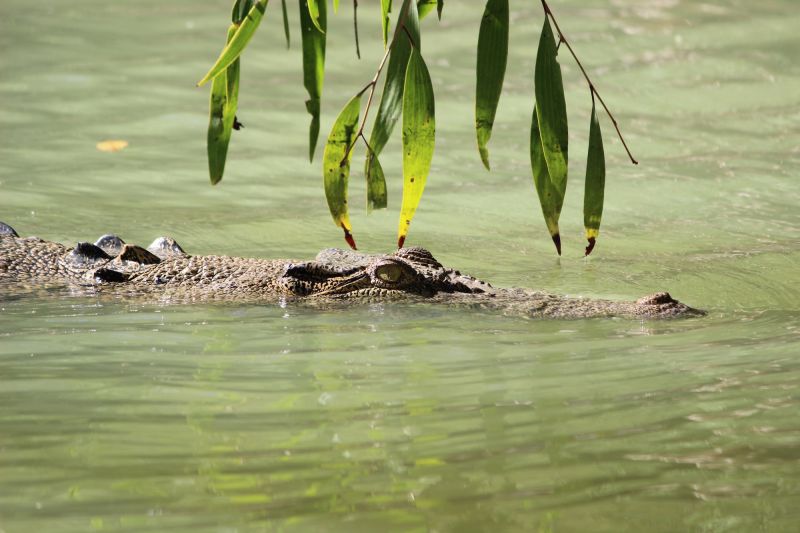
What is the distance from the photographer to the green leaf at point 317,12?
148 inches

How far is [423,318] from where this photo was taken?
551 centimetres

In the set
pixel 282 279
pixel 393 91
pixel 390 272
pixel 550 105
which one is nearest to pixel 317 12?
pixel 393 91

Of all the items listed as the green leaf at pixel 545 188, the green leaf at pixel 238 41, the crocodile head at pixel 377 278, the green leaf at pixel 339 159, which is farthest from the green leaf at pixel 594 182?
the crocodile head at pixel 377 278

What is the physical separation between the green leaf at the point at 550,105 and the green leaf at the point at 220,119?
3.16 ft

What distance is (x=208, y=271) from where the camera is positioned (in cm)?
633

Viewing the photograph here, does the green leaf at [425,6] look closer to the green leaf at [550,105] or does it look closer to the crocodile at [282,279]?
the green leaf at [550,105]

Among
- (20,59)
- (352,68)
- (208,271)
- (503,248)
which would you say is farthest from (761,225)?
(20,59)

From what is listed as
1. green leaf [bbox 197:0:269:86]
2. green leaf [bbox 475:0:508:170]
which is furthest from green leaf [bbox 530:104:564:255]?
green leaf [bbox 197:0:269:86]

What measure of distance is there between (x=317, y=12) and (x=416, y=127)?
0.48 metres

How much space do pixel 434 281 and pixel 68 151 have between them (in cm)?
436

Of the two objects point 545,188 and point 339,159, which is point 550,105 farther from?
point 339,159

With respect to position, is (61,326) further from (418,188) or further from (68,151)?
(68,151)

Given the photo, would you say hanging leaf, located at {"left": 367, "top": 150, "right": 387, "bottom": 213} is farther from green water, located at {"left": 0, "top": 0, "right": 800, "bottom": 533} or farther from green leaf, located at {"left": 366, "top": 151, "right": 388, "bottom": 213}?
green water, located at {"left": 0, "top": 0, "right": 800, "bottom": 533}

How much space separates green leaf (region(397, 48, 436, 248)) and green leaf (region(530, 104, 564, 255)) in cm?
35
